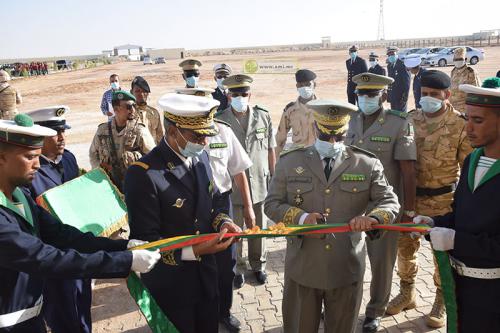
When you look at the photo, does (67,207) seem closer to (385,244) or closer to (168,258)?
(168,258)

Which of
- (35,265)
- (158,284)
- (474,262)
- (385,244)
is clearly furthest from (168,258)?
(385,244)

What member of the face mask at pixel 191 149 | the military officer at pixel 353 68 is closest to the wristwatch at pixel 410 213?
the face mask at pixel 191 149

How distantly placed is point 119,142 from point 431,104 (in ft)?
11.4

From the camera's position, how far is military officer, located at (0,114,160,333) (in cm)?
218

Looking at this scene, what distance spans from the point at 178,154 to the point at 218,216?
60 centimetres

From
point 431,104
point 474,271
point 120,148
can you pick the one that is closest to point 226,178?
point 120,148

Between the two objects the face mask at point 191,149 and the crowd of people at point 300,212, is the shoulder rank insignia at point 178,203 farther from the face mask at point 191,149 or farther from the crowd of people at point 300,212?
the face mask at point 191,149

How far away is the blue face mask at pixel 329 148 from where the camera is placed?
2998 mm

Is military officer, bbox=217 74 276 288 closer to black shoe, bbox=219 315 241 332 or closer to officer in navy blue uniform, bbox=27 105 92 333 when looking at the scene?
black shoe, bbox=219 315 241 332

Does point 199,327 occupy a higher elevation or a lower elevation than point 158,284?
lower

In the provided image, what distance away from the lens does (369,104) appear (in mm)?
4219

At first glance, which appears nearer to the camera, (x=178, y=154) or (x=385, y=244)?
(x=178, y=154)

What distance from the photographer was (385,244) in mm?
4066

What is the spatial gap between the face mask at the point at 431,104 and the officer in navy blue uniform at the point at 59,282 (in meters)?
3.61
